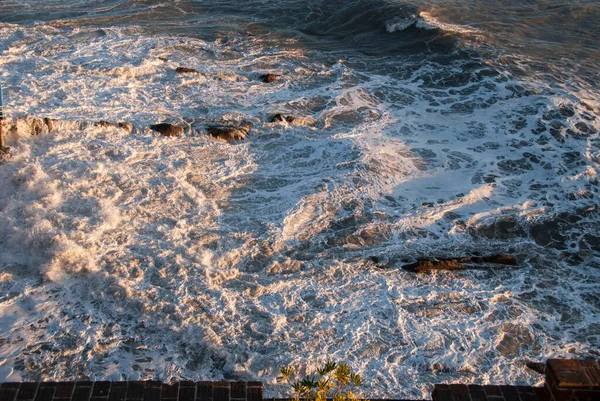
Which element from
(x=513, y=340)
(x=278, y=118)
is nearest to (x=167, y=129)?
(x=278, y=118)

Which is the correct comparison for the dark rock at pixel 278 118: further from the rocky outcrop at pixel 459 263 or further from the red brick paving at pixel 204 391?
the red brick paving at pixel 204 391

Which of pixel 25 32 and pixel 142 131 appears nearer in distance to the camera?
pixel 142 131

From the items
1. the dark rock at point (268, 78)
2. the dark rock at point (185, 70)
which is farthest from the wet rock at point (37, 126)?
the dark rock at point (268, 78)

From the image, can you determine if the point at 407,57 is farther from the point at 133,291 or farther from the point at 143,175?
the point at 133,291

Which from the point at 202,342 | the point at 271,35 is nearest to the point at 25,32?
the point at 271,35

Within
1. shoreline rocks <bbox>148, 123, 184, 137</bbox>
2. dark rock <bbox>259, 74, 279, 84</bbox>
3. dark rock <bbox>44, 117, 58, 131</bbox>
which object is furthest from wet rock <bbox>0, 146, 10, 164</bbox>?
dark rock <bbox>259, 74, 279, 84</bbox>

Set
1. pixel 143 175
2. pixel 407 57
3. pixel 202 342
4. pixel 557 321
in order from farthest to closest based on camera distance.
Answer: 1. pixel 407 57
2. pixel 143 175
3. pixel 557 321
4. pixel 202 342
